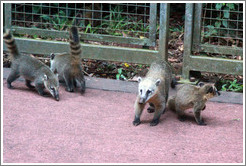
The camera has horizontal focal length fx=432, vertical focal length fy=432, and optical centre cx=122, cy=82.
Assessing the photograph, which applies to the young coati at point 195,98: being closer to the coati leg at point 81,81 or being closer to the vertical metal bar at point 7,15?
the coati leg at point 81,81

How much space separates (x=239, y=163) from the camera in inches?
192

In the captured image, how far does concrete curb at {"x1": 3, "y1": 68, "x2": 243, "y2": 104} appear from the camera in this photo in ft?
23.0

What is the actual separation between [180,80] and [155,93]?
5.01 feet

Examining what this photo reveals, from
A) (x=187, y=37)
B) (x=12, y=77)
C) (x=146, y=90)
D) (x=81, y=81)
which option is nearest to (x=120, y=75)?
(x=81, y=81)

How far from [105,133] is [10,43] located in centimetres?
250

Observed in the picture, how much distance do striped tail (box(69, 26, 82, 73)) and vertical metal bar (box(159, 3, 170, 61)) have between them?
140 cm

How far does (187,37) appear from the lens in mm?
7227

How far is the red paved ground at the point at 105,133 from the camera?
4930mm

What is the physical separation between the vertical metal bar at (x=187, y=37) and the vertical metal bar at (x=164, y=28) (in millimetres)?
317

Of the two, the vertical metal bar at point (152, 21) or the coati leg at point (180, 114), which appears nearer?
the coati leg at point (180, 114)

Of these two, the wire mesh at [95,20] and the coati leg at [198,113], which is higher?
the wire mesh at [95,20]

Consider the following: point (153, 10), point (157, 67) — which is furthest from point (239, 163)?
point (153, 10)

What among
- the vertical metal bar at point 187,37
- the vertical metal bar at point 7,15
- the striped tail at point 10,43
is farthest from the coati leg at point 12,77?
the vertical metal bar at point 187,37

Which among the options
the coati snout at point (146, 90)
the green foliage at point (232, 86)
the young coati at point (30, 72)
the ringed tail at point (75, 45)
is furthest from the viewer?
the green foliage at point (232, 86)
